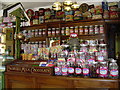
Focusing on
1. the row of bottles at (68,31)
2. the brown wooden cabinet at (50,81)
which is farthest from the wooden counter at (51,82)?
the row of bottles at (68,31)

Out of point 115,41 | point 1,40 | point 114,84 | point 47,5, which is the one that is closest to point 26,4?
point 47,5

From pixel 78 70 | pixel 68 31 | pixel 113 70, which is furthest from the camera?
pixel 68 31

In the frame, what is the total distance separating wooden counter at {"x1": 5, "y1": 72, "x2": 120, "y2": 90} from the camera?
57.9 inches

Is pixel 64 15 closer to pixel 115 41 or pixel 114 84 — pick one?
pixel 115 41

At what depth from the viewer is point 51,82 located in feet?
5.45

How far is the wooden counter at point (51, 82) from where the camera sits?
1470 mm

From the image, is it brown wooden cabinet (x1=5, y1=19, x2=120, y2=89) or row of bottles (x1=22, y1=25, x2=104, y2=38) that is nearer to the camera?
brown wooden cabinet (x1=5, y1=19, x2=120, y2=89)

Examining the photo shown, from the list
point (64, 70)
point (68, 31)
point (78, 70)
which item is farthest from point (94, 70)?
point (68, 31)

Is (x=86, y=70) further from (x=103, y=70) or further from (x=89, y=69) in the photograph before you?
(x=103, y=70)

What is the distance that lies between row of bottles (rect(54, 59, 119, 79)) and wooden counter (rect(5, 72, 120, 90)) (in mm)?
70

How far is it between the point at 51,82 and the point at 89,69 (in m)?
0.53

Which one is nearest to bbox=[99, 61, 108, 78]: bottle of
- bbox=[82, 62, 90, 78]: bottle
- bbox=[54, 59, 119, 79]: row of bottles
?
bbox=[54, 59, 119, 79]: row of bottles

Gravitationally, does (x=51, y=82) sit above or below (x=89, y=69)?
below

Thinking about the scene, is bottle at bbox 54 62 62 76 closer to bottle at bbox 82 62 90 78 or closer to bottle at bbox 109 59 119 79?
bottle at bbox 82 62 90 78
